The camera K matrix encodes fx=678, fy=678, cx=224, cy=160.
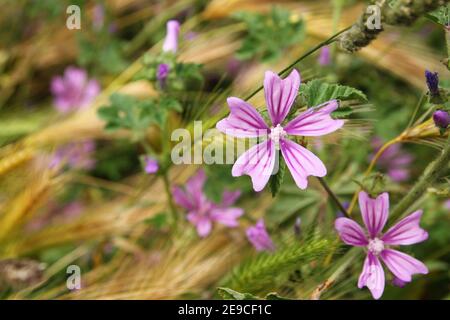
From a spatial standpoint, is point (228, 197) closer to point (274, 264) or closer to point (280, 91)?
point (274, 264)

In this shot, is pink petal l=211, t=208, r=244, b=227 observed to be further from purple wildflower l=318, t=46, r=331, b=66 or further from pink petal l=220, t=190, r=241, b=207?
purple wildflower l=318, t=46, r=331, b=66

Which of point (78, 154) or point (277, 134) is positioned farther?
point (78, 154)

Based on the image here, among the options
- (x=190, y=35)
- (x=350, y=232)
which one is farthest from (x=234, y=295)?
(x=190, y=35)

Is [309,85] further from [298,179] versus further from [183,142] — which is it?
[183,142]

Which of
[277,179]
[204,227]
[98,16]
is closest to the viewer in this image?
[277,179]

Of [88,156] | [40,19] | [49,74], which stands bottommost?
[88,156]

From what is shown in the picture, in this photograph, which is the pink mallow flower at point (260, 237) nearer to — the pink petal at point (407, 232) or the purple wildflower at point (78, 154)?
the pink petal at point (407, 232)
